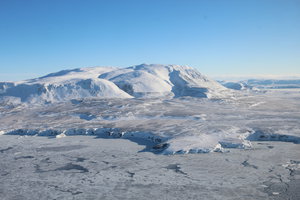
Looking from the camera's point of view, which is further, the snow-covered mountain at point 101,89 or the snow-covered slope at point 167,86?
the snow-covered slope at point 167,86

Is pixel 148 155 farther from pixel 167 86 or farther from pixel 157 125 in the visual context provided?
pixel 167 86

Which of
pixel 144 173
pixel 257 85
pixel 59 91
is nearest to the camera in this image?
pixel 144 173

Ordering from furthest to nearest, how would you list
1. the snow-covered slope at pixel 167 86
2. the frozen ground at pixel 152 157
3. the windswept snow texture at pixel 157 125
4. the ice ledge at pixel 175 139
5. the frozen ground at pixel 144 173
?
the snow-covered slope at pixel 167 86
the windswept snow texture at pixel 157 125
the ice ledge at pixel 175 139
the frozen ground at pixel 152 157
the frozen ground at pixel 144 173

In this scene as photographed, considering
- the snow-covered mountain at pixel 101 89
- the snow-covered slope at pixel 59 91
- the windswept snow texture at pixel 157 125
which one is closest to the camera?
the windswept snow texture at pixel 157 125

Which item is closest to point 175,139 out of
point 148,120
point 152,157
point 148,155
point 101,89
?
point 148,155

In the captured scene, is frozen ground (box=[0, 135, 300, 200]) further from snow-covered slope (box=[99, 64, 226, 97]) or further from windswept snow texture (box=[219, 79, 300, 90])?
windswept snow texture (box=[219, 79, 300, 90])

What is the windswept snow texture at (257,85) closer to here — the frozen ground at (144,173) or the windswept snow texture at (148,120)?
the windswept snow texture at (148,120)

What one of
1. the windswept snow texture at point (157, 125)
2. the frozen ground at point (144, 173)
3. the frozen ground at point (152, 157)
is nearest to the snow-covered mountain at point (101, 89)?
the windswept snow texture at point (157, 125)

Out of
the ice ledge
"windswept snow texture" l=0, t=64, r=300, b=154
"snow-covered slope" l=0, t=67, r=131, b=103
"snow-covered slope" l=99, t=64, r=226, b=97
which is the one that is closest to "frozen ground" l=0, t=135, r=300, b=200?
the ice ledge

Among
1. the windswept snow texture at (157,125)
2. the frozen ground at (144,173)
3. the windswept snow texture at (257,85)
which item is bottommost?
the frozen ground at (144,173)
